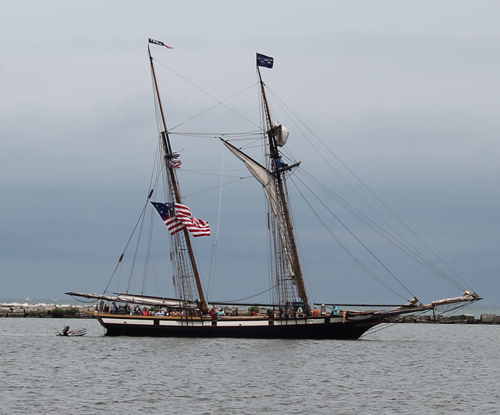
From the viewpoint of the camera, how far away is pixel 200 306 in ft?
234

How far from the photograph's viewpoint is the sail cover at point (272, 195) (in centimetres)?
6900

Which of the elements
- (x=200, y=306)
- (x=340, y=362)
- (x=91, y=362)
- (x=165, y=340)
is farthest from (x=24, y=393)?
(x=200, y=306)

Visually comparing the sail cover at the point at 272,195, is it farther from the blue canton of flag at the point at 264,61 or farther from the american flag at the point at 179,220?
the blue canton of flag at the point at 264,61

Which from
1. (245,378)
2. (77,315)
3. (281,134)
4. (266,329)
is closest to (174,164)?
(281,134)

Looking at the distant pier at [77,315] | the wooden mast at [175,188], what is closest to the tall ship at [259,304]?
the wooden mast at [175,188]

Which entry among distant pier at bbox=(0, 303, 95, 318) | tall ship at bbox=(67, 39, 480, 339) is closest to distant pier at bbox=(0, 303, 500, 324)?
distant pier at bbox=(0, 303, 95, 318)

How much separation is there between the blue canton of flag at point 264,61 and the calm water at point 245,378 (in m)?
24.6

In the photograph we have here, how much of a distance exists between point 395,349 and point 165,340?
764 inches

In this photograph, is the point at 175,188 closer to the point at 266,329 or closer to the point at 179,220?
the point at 179,220

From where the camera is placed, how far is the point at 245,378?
44906mm

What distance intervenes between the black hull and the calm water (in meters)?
0.94

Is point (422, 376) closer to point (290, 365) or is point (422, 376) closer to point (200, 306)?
point (290, 365)

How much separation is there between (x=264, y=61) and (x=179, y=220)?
16319 millimetres

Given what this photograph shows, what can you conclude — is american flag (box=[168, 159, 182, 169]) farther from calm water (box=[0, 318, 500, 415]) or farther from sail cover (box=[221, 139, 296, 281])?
calm water (box=[0, 318, 500, 415])
